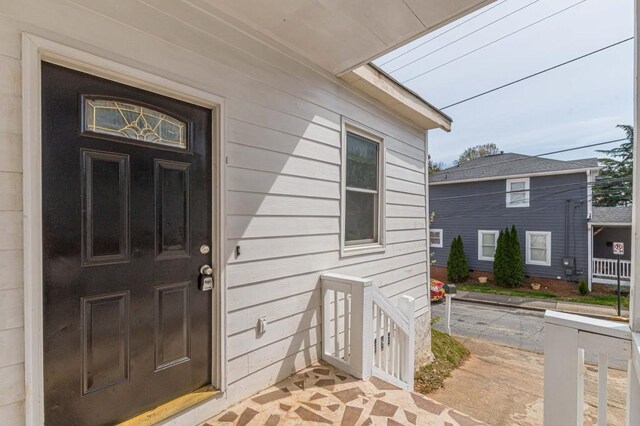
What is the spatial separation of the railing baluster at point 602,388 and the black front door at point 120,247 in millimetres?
2127

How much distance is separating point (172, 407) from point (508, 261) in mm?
12662

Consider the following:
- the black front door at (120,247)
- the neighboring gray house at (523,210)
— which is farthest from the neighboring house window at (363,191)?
the neighboring gray house at (523,210)

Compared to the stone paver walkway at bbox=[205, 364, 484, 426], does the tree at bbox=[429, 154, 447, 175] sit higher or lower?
higher

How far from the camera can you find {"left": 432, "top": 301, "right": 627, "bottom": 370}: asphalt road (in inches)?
252

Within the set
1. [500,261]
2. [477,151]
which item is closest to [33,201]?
[500,261]

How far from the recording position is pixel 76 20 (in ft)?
4.71

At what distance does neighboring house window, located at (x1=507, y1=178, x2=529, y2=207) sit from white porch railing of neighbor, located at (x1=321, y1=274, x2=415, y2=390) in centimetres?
1103

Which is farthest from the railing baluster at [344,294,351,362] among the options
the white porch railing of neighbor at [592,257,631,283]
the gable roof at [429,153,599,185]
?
the white porch railing of neighbor at [592,257,631,283]

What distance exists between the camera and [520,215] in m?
11.7

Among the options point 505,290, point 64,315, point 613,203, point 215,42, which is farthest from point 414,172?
point 613,203

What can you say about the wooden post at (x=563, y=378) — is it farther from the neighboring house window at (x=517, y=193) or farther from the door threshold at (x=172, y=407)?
the neighboring house window at (x=517, y=193)

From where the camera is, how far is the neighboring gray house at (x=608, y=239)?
391 inches

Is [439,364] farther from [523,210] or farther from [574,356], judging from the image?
[523,210]

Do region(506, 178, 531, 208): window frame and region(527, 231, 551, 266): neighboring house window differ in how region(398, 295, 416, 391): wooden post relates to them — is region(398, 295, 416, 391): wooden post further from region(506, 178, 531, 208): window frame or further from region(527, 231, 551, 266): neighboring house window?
region(527, 231, 551, 266): neighboring house window
